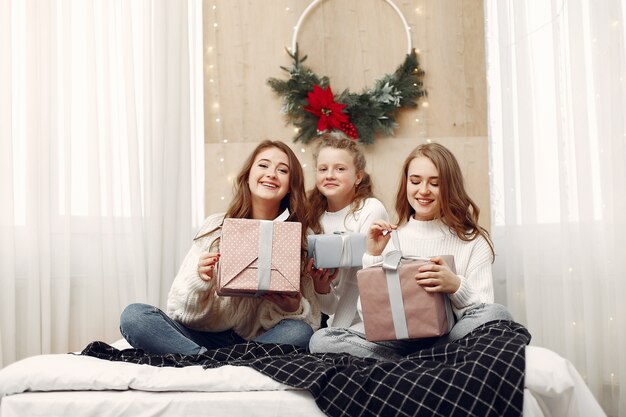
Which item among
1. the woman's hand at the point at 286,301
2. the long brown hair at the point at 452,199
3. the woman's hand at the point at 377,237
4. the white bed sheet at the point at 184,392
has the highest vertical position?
the long brown hair at the point at 452,199

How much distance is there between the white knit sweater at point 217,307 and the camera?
1.95 meters

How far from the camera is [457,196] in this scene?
2088mm

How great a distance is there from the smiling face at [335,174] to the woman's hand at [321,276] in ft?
1.00

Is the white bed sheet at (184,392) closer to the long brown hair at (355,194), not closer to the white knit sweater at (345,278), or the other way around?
the white knit sweater at (345,278)

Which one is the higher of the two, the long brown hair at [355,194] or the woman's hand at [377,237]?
the long brown hair at [355,194]

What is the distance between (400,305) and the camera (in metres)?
1.71

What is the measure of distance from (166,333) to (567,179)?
5.74 feet

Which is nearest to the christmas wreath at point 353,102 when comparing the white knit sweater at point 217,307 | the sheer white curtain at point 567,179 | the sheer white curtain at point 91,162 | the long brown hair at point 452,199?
the sheer white curtain at point 567,179

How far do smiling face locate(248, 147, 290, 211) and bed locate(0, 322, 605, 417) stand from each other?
2.36ft

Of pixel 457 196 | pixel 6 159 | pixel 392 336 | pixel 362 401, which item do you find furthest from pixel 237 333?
pixel 6 159

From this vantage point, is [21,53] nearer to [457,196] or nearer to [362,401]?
[457,196]

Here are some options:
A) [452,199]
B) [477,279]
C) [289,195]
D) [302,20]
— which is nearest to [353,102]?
[302,20]

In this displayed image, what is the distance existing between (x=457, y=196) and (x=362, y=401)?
3.00 ft

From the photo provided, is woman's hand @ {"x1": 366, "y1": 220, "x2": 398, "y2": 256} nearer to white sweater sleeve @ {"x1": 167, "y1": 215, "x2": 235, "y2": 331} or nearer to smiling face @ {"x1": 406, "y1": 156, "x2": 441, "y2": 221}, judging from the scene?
smiling face @ {"x1": 406, "y1": 156, "x2": 441, "y2": 221}
